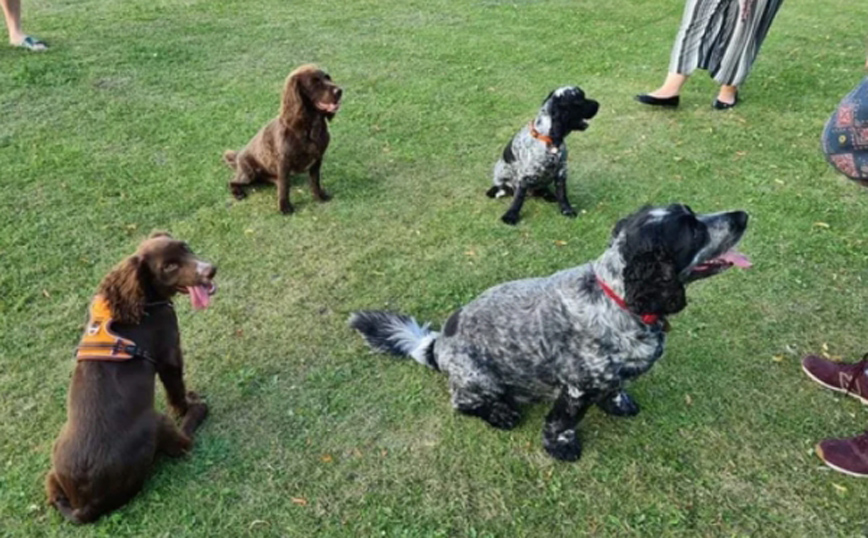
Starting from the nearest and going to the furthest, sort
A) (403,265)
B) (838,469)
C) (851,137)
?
(851,137), (838,469), (403,265)

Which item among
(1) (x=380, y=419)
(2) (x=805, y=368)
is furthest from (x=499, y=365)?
(2) (x=805, y=368)

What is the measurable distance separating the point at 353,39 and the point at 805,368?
721 cm

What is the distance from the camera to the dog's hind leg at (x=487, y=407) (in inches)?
137

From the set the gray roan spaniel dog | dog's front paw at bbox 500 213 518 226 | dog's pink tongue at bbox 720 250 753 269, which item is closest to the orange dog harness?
the gray roan spaniel dog

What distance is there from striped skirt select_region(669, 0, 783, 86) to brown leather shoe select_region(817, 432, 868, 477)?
4859 millimetres

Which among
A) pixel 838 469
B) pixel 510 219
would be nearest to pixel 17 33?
pixel 510 219

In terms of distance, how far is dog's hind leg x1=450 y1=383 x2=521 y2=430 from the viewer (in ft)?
11.4

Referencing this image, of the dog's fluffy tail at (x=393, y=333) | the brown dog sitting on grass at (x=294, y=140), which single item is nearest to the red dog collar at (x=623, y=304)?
the dog's fluffy tail at (x=393, y=333)

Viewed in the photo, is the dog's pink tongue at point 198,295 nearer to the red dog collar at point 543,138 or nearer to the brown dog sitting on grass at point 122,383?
the brown dog sitting on grass at point 122,383

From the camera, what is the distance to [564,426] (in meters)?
3.37

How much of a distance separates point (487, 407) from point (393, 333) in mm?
764

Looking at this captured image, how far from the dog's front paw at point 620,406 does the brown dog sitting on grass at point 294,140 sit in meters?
2.89

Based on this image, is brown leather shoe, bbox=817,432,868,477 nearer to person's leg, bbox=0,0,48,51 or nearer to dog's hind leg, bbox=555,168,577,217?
dog's hind leg, bbox=555,168,577,217

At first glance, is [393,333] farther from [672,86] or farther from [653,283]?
[672,86]
